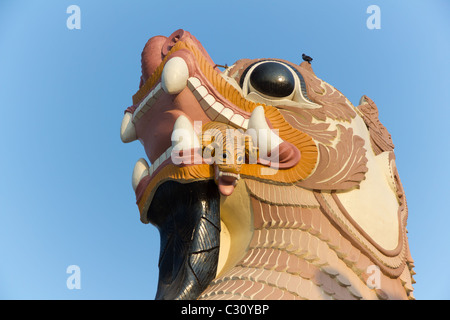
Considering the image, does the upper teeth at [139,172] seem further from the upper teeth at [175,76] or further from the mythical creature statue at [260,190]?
the upper teeth at [175,76]

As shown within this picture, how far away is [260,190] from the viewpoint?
223 inches

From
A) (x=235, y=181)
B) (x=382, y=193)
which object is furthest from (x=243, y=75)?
(x=382, y=193)

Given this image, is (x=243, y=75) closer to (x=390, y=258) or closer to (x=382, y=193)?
(x=382, y=193)

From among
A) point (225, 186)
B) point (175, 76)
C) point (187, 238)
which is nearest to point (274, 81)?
point (175, 76)

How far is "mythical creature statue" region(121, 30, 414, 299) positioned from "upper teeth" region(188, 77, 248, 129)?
0.4 inches

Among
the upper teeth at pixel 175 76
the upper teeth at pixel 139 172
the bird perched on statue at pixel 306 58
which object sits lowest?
the upper teeth at pixel 139 172

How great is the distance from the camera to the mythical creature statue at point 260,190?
5.37 metres

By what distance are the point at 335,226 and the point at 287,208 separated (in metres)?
0.45

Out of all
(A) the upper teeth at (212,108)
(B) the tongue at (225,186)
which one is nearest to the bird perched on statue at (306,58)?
(A) the upper teeth at (212,108)

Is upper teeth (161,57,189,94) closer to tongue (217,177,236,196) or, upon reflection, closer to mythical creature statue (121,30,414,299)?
mythical creature statue (121,30,414,299)

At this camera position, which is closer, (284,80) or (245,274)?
(245,274)

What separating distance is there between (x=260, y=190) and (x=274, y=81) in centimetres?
116

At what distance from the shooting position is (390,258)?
226 inches

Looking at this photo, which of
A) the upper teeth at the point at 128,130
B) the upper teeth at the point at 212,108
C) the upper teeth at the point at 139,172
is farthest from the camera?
the upper teeth at the point at 128,130
